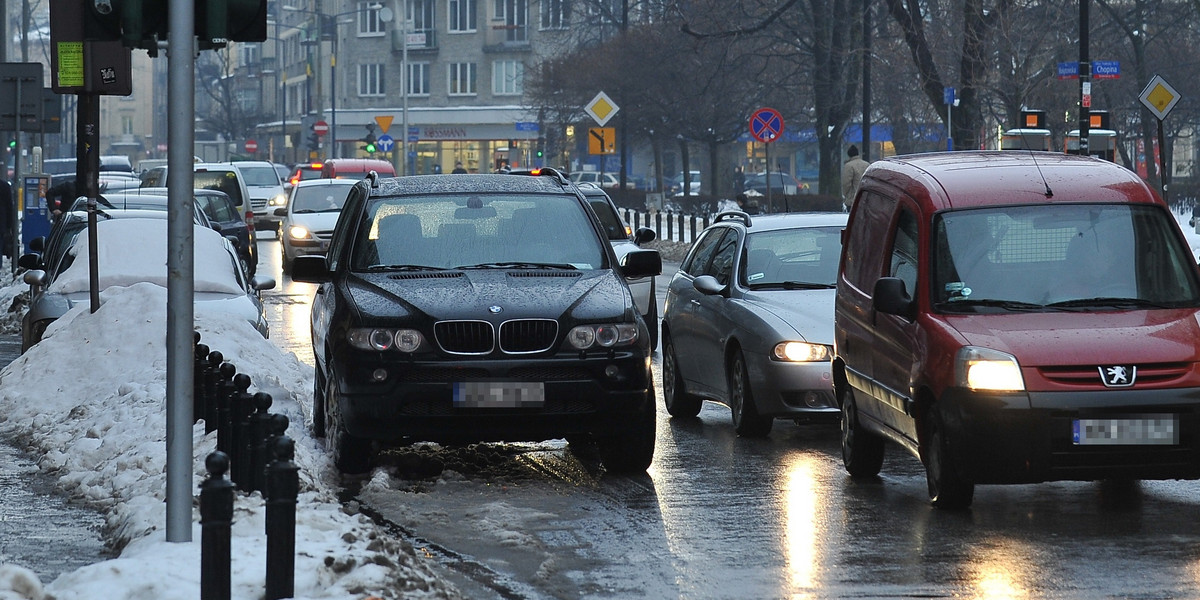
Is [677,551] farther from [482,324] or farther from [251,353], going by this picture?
[251,353]

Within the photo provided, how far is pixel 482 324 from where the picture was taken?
9.62 meters

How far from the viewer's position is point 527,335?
9648 mm

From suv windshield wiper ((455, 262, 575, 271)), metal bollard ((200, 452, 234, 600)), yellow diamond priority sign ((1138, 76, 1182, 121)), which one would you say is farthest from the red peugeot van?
yellow diamond priority sign ((1138, 76, 1182, 121))

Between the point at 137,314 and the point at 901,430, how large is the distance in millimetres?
Result: 6329

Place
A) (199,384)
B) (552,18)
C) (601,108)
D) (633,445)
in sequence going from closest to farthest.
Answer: (633,445)
(199,384)
(601,108)
(552,18)

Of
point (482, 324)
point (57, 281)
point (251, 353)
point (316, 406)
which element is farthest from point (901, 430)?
point (57, 281)

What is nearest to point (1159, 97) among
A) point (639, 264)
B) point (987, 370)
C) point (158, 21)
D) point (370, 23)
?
point (639, 264)

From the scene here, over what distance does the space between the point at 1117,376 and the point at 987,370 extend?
0.57 meters

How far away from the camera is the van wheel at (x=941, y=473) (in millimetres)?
8500

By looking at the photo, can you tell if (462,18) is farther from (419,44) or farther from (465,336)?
(465,336)

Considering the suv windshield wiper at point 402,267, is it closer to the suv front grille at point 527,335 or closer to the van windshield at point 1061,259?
the suv front grille at point 527,335

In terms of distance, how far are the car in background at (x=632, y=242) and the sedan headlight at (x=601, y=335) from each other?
20.3 feet

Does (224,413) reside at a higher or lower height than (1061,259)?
lower

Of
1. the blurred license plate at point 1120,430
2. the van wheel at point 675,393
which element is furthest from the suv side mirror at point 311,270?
the blurred license plate at point 1120,430
